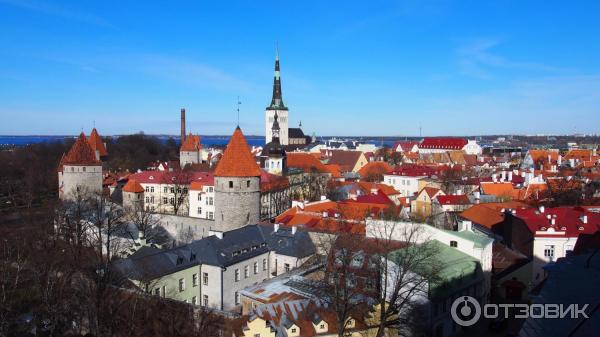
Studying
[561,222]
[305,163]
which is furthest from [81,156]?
[561,222]

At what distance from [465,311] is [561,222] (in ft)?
28.7

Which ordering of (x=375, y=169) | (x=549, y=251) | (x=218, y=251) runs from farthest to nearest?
1. (x=375, y=169)
2. (x=549, y=251)
3. (x=218, y=251)

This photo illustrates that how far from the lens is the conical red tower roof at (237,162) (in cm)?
2781

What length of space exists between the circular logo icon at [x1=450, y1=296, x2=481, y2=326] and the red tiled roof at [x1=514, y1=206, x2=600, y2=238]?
6.61 meters

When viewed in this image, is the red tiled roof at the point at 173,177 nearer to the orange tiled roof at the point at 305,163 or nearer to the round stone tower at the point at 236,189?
the round stone tower at the point at 236,189

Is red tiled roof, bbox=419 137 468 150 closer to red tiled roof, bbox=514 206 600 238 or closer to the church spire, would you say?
the church spire

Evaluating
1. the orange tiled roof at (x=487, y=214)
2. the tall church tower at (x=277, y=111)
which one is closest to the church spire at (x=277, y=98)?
the tall church tower at (x=277, y=111)

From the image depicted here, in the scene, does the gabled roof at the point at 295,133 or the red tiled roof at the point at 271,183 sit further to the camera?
the gabled roof at the point at 295,133

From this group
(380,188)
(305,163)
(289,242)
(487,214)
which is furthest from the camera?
(305,163)

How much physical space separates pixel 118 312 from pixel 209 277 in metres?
5.49

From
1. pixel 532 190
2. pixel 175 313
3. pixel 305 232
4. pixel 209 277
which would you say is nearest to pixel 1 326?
pixel 175 313

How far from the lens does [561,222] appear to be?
25203 mm

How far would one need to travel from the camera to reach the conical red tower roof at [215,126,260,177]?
2781 centimetres

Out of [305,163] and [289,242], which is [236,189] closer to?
[289,242]
